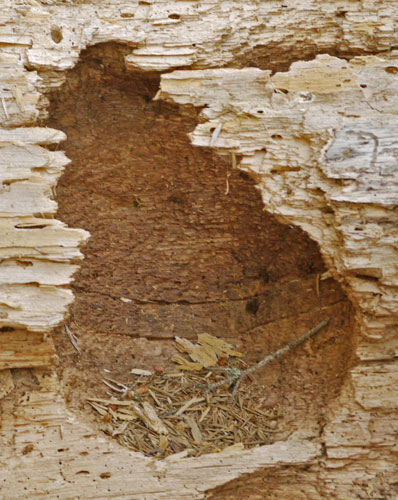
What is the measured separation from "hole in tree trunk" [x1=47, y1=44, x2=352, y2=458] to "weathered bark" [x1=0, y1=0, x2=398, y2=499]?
23 cm

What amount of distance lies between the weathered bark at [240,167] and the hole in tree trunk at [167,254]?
23 centimetres

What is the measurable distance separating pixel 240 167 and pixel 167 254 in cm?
78

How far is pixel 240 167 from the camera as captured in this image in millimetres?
3055

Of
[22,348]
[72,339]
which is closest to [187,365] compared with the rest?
[72,339]

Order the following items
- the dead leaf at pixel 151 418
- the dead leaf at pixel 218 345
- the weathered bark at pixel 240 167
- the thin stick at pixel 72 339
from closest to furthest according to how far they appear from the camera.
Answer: the weathered bark at pixel 240 167, the dead leaf at pixel 151 418, the thin stick at pixel 72 339, the dead leaf at pixel 218 345

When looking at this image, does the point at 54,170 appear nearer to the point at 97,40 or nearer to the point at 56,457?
the point at 97,40

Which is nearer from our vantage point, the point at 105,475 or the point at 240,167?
the point at 105,475

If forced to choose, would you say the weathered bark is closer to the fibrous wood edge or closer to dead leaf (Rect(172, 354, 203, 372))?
the fibrous wood edge

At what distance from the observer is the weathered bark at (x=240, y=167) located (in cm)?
288

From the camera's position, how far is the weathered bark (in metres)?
2.88

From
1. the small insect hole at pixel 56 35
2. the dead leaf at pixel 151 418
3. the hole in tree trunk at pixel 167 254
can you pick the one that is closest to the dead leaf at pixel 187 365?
the hole in tree trunk at pixel 167 254

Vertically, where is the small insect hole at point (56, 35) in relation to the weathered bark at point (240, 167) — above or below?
above

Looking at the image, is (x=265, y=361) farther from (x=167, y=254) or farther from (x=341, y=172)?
(x=341, y=172)

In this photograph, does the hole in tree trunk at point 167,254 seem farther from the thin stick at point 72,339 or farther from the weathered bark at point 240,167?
the weathered bark at point 240,167
